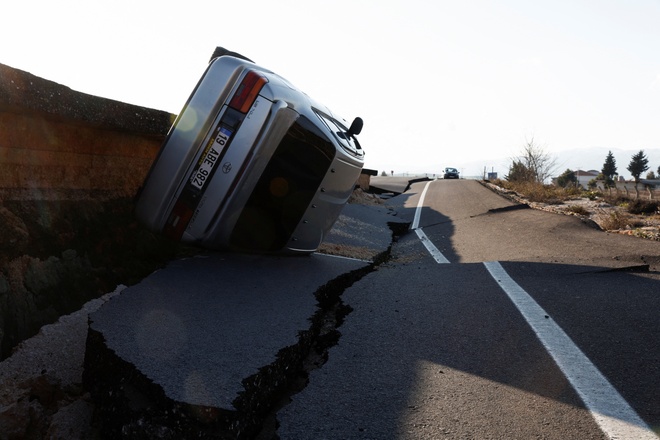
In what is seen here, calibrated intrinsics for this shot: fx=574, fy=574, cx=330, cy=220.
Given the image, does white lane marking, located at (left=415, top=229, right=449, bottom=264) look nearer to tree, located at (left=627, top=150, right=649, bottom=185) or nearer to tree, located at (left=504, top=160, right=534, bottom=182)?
tree, located at (left=504, top=160, right=534, bottom=182)

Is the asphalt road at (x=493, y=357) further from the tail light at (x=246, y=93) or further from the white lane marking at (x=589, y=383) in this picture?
the tail light at (x=246, y=93)

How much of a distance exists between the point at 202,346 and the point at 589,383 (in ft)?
6.93

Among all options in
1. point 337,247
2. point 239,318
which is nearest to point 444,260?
point 337,247

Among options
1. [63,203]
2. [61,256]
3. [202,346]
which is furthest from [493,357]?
[63,203]

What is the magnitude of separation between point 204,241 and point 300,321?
1.37 m

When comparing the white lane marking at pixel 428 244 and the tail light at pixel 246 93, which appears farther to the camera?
the white lane marking at pixel 428 244

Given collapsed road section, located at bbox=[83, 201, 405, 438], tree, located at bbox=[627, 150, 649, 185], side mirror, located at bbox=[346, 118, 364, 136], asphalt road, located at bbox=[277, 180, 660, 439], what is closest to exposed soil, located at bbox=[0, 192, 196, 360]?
collapsed road section, located at bbox=[83, 201, 405, 438]

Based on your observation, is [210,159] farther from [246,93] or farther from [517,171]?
[517,171]

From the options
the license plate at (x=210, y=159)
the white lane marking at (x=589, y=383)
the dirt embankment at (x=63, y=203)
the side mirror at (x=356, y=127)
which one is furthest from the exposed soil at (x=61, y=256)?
the white lane marking at (x=589, y=383)

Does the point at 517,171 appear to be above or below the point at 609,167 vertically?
below

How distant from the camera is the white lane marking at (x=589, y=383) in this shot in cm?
250

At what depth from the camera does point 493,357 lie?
346 centimetres

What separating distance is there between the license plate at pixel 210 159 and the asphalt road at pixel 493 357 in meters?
1.60

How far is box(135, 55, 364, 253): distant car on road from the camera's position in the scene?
15.8ft
